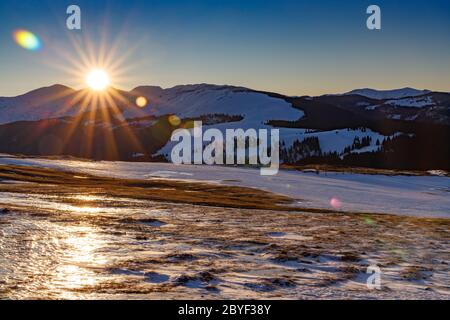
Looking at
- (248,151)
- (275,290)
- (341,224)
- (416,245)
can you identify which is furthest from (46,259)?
(248,151)

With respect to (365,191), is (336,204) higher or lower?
higher

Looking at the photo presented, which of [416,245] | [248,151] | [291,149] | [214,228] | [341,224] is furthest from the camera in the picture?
[291,149]

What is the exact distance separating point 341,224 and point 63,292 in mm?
18752

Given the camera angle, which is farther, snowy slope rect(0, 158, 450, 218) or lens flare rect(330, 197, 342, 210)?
snowy slope rect(0, 158, 450, 218)

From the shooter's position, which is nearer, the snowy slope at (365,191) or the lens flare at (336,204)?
the lens flare at (336,204)

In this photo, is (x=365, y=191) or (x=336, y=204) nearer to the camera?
(x=336, y=204)

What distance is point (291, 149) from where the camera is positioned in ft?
644

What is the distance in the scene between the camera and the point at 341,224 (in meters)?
27.6
